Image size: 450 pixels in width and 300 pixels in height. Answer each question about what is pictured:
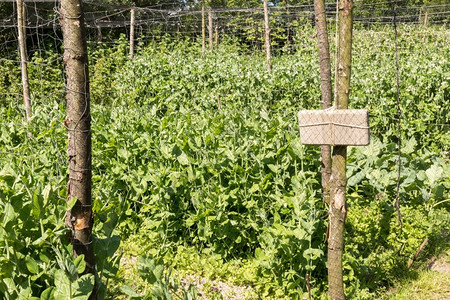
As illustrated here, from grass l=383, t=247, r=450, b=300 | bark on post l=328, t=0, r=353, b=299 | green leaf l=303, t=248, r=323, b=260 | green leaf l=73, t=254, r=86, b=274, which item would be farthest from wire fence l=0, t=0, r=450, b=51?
green leaf l=73, t=254, r=86, b=274

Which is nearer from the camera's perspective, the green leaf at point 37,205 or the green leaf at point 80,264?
the green leaf at point 80,264

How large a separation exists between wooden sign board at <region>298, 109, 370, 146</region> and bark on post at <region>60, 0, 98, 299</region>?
3.75 ft

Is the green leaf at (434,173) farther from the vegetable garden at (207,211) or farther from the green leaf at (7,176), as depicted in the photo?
the green leaf at (7,176)

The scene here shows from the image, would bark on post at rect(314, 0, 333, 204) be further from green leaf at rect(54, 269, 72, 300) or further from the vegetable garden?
green leaf at rect(54, 269, 72, 300)

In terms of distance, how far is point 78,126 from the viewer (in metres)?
2.26

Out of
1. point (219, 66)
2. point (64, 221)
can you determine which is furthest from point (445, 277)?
point (219, 66)

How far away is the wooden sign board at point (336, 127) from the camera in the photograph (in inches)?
99.4

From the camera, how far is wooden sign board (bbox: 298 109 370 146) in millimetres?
2525

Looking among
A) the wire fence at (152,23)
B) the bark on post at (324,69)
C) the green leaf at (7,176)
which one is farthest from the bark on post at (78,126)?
the wire fence at (152,23)

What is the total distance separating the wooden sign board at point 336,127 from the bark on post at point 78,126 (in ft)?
3.75

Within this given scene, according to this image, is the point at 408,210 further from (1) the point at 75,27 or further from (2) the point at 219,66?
(2) the point at 219,66

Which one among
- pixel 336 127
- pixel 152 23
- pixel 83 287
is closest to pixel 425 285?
pixel 336 127

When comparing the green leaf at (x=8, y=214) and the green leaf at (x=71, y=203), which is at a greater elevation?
the green leaf at (x=71, y=203)

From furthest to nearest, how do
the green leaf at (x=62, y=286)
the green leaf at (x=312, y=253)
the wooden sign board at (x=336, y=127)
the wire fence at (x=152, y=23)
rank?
the wire fence at (x=152, y=23) < the green leaf at (x=312, y=253) < the wooden sign board at (x=336, y=127) < the green leaf at (x=62, y=286)
